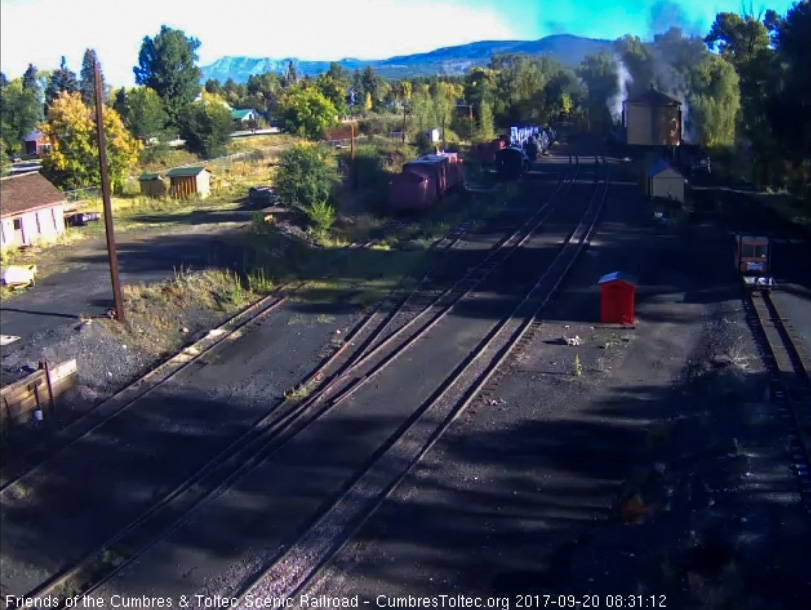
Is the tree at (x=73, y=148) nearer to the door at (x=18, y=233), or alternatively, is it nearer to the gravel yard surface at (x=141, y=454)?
the door at (x=18, y=233)

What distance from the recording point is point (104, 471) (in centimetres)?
957

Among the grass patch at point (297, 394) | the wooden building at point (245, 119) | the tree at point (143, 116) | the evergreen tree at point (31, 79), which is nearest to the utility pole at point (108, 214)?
the grass patch at point (297, 394)

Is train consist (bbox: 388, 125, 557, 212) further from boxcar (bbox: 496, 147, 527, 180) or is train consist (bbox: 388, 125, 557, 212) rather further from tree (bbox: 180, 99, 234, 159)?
tree (bbox: 180, 99, 234, 159)

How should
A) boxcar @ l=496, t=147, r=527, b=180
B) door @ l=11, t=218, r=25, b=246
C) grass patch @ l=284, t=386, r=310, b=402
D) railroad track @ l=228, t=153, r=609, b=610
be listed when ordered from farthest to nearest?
boxcar @ l=496, t=147, r=527, b=180
door @ l=11, t=218, r=25, b=246
grass patch @ l=284, t=386, r=310, b=402
railroad track @ l=228, t=153, r=609, b=610

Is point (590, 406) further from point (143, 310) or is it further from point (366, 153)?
point (366, 153)

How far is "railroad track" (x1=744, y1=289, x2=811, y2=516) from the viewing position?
8.98 metres

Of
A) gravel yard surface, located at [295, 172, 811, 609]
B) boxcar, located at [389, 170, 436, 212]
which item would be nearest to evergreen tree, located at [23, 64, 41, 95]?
boxcar, located at [389, 170, 436, 212]

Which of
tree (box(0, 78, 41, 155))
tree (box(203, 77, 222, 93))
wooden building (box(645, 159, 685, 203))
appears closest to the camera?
wooden building (box(645, 159, 685, 203))

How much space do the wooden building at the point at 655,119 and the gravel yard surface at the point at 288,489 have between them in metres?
33.3

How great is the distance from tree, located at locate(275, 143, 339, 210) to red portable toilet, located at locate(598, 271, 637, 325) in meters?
11.0

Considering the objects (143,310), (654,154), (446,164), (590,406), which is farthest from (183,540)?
(654,154)

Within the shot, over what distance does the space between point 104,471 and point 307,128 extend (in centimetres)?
4470

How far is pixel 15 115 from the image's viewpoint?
5109cm

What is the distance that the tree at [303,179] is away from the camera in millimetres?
23859
